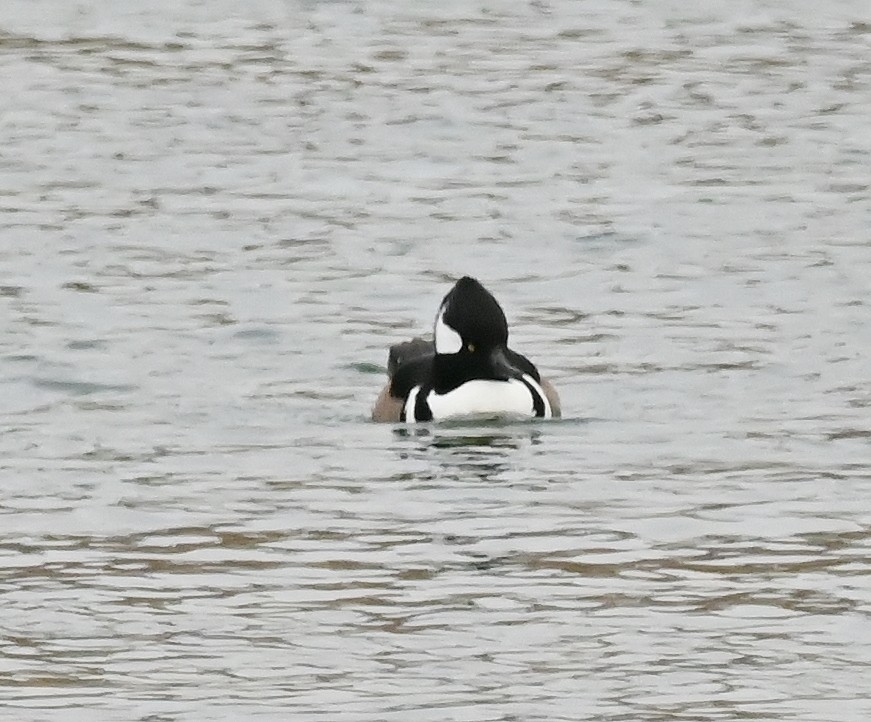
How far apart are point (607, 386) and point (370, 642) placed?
19.6 ft

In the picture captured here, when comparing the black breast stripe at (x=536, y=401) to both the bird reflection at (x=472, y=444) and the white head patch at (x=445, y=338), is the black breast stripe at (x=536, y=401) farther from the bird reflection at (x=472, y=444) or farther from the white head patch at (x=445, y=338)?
the white head patch at (x=445, y=338)

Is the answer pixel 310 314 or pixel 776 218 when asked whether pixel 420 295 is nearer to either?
pixel 310 314

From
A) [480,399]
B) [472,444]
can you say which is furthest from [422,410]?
[472,444]

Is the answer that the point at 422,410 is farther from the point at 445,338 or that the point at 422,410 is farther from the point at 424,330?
the point at 424,330

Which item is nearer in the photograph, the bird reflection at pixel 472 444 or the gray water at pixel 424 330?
the gray water at pixel 424 330

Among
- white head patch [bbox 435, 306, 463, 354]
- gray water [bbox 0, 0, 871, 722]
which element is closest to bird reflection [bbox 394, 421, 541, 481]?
gray water [bbox 0, 0, 871, 722]

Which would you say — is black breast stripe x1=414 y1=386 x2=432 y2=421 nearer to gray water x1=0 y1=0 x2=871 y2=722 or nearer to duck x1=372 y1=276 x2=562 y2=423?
duck x1=372 y1=276 x2=562 y2=423

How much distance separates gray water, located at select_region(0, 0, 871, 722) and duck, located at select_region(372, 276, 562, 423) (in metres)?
0.17

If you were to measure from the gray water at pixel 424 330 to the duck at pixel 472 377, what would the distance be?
17 cm

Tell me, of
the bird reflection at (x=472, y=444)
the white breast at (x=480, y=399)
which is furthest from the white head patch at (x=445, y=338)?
the bird reflection at (x=472, y=444)

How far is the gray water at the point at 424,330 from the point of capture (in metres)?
9.10

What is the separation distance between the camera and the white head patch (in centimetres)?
1416

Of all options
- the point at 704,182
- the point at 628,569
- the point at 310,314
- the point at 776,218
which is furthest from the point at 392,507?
the point at 704,182

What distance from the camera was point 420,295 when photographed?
695 inches
